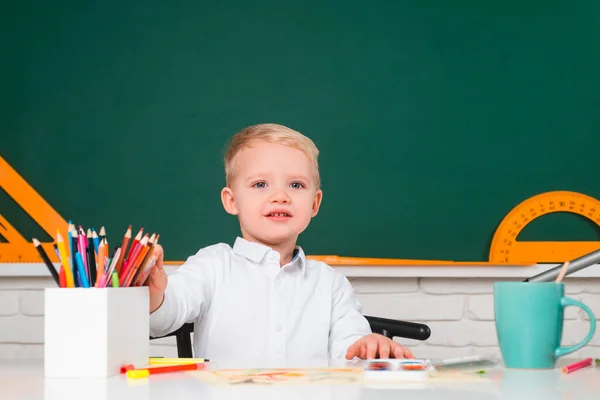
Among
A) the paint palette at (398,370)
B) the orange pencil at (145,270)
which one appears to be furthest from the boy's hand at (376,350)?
the orange pencil at (145,270)

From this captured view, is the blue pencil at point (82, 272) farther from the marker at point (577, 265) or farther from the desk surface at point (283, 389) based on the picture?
the marker at point (577, 265)

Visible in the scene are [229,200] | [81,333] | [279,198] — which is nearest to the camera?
[81,333]

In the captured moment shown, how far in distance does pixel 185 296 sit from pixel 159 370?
1.61ft

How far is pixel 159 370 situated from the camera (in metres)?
0.82

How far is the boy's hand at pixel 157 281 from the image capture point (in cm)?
93

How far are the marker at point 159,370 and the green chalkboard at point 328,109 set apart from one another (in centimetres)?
113

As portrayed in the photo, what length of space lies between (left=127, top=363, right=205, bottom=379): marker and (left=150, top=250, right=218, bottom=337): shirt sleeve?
0.24m

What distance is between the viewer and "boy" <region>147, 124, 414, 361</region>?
54.9 inches

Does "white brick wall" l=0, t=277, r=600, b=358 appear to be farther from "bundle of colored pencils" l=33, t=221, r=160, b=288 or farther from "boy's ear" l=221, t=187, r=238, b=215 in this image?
"bundle of colored pencils" l=33, t=221, r=160, b=288

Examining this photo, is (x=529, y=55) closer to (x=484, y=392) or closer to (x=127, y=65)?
(x=127, y=65)

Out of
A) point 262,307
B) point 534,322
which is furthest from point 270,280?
point 534,322

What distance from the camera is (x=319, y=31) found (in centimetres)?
203

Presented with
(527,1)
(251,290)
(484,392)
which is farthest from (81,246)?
(527,1)

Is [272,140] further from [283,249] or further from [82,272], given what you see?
[82,272]
